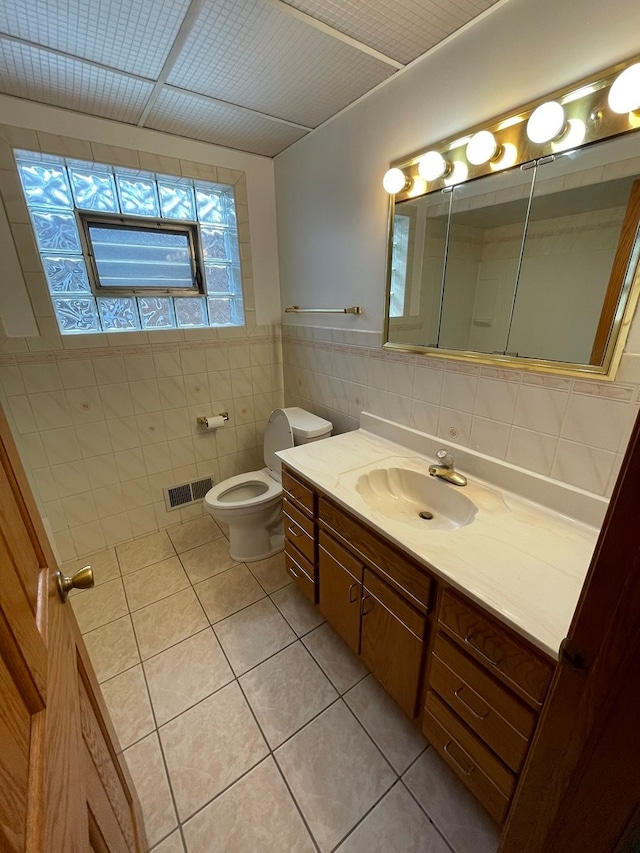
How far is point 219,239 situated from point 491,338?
5.86 ft

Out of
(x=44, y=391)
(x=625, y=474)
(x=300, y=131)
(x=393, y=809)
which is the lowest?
(x=393, y=809)

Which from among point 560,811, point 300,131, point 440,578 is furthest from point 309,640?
point 300,131

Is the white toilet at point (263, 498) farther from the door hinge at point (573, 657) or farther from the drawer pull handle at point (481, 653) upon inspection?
the door hinge at point (573, 657)

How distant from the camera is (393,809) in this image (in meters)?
1.09

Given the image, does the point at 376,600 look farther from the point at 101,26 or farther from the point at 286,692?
the point at 101,26

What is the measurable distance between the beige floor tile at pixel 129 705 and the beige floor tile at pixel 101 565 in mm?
660

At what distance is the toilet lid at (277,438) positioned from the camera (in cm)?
205

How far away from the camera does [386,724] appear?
1.31 m

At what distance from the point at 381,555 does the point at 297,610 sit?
34.1 inches

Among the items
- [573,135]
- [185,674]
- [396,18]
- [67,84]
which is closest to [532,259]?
[573,135]

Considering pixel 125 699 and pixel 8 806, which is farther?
pixel 125 699

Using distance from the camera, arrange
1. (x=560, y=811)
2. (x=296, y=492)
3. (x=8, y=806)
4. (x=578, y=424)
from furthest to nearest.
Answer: (x=296, y=492) < (x=578, y=424) < (x=560, y=811) < (x=8, y=806)

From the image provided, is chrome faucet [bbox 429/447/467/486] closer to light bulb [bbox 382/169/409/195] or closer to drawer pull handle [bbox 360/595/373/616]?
drawer pull handle [bbox 360/595/373/616]

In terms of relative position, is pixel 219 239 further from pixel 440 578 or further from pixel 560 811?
pixel 560 811
